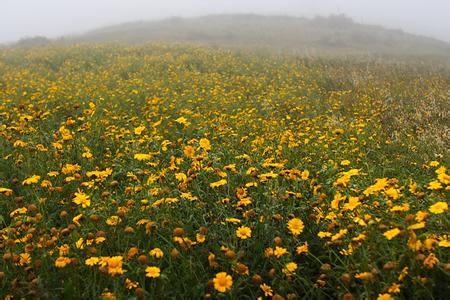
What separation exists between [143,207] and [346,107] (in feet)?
22.4

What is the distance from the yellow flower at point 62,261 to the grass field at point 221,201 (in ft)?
0.04

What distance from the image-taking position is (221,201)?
348 centimetres

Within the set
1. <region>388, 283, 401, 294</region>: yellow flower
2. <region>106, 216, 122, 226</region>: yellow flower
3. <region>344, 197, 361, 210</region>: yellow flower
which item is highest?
<region>344, 197, 361, 210</region>: yellow flower

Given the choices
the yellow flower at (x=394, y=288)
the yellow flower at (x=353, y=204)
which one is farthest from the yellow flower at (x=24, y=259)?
the yellow flower at (x=394, y=288)

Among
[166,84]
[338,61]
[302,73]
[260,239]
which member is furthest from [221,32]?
A: [260,239]

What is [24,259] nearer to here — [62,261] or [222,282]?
[62,261]

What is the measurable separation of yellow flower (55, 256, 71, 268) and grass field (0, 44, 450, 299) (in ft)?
0.04

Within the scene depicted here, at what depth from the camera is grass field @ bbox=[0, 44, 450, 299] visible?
8.16ft

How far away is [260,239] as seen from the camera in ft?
10.1

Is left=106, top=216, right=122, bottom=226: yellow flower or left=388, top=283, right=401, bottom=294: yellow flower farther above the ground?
left=388, top=283, right=401, bottom=294: yellow flower

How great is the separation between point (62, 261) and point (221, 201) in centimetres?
136

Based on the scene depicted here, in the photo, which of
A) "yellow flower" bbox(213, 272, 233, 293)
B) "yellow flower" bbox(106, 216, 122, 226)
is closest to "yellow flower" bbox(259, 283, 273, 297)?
"yellow flower" bbox(213, 272, 233, 293)

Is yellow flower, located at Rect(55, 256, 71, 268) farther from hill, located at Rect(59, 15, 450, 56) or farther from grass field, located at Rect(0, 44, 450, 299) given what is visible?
hill, located at Rect(59, 15, 450, 56)

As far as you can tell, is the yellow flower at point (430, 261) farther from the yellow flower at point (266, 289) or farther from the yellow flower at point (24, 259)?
the yellow flower at point (24, 259)
